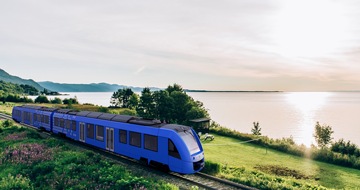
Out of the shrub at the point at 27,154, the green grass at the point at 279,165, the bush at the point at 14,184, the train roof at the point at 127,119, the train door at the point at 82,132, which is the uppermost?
the train roof at the point at 127,119

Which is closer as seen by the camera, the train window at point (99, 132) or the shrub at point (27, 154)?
the shrub at point (27, 154)

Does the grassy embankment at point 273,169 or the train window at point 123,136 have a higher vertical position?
the train window at point 123,136

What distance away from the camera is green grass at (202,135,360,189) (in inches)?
865

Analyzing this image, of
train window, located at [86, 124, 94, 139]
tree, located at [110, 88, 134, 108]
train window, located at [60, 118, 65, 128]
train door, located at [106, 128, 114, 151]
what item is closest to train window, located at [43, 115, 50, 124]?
train window, located at [60, 118, 65, 128]

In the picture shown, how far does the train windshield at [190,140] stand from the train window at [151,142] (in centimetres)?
186

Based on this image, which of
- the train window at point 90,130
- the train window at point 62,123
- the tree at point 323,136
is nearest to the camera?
the train window at point 90,130

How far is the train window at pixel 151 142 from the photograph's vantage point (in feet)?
54.9

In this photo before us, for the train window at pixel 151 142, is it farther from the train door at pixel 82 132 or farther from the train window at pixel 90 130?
the train door at pixel 82 132

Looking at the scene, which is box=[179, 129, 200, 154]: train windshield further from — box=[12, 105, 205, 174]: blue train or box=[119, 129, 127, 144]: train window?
box=[119, 129, 127, 144]: train window

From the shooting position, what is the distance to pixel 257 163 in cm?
2697

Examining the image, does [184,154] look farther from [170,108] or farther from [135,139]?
[170,108]

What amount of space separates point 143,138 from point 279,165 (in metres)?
15.9

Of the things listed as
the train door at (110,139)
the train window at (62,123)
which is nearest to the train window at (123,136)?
the train door at (110,139)

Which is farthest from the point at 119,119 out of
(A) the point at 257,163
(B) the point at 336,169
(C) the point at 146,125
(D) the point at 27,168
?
(B) the point at 336,169
